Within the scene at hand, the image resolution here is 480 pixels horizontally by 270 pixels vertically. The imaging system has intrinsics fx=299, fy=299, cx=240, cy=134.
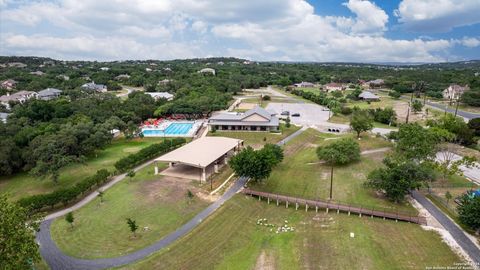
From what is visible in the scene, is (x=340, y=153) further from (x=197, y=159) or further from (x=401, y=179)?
(x=197, y=159)

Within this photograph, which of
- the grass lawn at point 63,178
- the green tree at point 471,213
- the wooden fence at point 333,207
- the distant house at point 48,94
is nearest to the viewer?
the green tree at point 471,213

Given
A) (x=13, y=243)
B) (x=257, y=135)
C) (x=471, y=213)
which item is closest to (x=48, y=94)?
(x=257, y=135)

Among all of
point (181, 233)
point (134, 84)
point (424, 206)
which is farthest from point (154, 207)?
point (134, 84)

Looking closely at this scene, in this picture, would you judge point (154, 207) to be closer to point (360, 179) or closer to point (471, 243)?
point (360, 179)

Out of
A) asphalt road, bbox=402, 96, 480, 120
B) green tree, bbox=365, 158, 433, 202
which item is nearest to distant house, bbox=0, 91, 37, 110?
green tree, bbox=365, 158, 433, 202

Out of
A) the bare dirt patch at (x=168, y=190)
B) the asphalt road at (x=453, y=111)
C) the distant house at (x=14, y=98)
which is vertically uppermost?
the distant house at (x=14, y=98)

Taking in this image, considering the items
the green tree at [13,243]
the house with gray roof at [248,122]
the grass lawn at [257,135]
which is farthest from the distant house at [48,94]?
the green tree at [13,243]

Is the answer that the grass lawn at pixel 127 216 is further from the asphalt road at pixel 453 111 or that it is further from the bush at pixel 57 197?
the asphalt road at pixel 453 111
